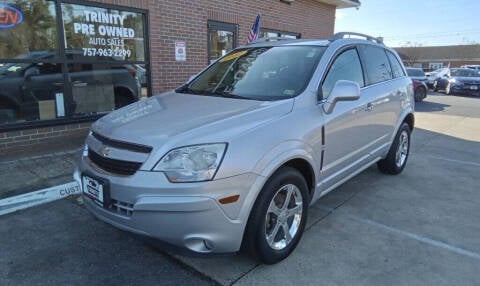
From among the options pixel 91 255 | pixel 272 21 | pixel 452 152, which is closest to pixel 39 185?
pixel 91 255

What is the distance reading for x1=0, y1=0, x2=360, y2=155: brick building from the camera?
218 inches

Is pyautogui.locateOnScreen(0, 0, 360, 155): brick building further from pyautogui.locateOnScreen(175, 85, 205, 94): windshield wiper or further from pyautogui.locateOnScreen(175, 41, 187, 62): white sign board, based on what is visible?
pyautogui.locateOnScreen(175, 85, 205, 94): windshield wiper

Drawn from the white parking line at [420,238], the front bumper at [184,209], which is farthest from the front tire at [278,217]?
the white parking line at [420,238]

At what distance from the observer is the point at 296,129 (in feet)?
9.47

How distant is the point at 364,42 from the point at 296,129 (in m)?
2.18

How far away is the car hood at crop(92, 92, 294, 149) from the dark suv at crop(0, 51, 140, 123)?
326 cm

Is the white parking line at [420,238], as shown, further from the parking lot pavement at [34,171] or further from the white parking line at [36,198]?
the parking lot pavement at [34,171]

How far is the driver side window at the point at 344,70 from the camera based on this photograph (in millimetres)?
3406

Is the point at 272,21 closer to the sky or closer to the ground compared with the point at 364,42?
closer to the sky

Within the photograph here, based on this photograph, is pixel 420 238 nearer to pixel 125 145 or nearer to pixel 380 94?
pixel 380 94

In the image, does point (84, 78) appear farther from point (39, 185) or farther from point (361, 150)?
point (361, 150)

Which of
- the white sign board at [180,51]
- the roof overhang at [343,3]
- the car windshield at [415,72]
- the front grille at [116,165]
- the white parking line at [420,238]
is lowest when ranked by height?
the white parking line at [420,238]

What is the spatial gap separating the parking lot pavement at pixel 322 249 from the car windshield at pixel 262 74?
1.42m

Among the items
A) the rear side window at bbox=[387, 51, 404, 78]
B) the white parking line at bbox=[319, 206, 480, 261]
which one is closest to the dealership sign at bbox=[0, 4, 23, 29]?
the white parking line at bbox=[319, 206, 480, 261]
